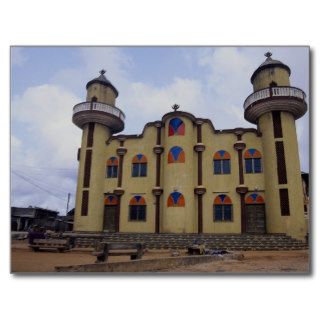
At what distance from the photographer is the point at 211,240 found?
11.3 metres

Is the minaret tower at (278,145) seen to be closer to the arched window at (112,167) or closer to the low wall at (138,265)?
the low wall at (138,265)

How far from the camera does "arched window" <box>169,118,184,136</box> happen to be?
14031mm

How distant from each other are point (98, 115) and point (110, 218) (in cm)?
482

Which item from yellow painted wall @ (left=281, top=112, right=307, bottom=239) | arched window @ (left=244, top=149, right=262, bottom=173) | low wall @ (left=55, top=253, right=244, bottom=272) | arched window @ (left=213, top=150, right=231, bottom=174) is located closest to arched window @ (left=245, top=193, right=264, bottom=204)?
arched window @ (left=244, top=149, right=262, bottom=173)

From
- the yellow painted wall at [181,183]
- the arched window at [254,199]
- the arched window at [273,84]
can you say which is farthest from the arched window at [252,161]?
the arched window at [273,84]

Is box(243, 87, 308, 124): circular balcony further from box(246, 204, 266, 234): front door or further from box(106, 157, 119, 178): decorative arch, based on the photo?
box(106, 157, 119, 178): decorative arch

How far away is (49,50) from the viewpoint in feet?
23.0

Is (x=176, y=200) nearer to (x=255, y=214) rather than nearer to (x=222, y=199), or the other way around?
(x=222, y=199)

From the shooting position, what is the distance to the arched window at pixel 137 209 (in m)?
14.3

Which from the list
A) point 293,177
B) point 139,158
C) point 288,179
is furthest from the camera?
point 139,158

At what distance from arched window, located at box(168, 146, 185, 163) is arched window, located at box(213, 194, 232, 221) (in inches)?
90.7

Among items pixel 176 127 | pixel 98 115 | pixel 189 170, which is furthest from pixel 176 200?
pixel 98 115

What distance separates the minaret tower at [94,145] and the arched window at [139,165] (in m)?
1.48
